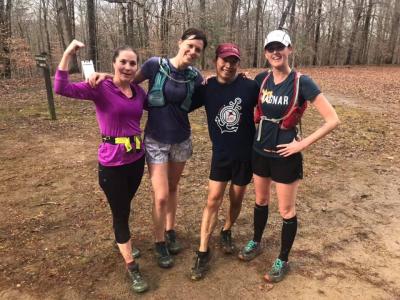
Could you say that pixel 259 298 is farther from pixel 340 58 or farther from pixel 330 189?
pixel 340 58

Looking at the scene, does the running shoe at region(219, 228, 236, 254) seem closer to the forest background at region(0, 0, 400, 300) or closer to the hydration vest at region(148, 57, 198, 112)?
the forest background at region(0, 0, 400, 300)

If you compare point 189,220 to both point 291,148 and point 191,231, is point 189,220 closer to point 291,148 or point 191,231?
point 191,231

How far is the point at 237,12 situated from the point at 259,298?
33.4m

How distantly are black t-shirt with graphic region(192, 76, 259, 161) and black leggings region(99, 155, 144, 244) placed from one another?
659mm

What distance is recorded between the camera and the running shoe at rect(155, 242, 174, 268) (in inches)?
132

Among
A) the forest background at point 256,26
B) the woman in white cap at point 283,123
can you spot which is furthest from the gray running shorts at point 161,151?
the forest background at point 256,26

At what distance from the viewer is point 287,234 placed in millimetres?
3189

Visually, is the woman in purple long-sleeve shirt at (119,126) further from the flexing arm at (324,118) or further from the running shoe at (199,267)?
the flexing arm at (324,118)

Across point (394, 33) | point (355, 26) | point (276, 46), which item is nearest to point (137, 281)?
point (276, 46)

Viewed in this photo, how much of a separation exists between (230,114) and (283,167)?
0.59 metres

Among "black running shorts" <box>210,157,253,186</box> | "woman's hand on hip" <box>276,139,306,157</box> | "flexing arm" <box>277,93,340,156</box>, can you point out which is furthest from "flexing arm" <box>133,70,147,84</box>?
"flexing arm" <box>277,93,340,156</box>

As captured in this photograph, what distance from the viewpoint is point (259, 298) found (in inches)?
118

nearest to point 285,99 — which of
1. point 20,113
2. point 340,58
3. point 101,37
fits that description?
point 20,113

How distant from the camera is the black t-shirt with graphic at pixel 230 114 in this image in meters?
2.99
